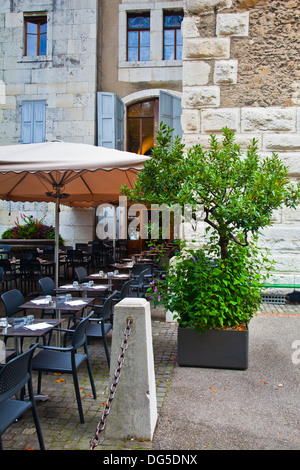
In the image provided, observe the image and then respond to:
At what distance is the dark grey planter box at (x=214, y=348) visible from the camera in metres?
4.82

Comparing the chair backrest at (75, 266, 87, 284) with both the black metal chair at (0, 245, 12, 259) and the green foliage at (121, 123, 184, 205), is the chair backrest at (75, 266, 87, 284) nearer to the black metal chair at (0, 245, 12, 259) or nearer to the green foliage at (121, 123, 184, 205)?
the green foliage at (121, 123, 184, 205)

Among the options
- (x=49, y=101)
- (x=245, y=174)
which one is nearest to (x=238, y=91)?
(x=245, y=174)

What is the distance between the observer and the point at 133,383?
330 cm

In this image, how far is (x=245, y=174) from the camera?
4.79 m

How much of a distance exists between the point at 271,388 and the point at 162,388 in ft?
3.61

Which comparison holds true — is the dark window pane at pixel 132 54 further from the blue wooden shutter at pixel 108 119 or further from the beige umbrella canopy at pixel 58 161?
the beige umbrella canopy at pixel 58 161

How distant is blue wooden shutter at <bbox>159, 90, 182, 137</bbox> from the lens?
15664 mm

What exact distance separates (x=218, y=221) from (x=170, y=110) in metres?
12.1

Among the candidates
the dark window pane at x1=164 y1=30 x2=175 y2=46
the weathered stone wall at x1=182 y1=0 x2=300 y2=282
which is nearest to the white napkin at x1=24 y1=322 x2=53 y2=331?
the weathered stone wall at x1=182 y1=0 x2=300 y2=282

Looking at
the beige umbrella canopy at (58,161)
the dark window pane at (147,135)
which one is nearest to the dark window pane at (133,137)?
the dark window pane at (147,135)

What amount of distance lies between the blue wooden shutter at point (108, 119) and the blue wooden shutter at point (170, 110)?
1.74 m

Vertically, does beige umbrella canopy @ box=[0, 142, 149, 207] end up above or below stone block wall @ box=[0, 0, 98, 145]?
below

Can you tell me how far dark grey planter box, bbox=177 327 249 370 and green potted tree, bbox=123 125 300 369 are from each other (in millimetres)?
11
